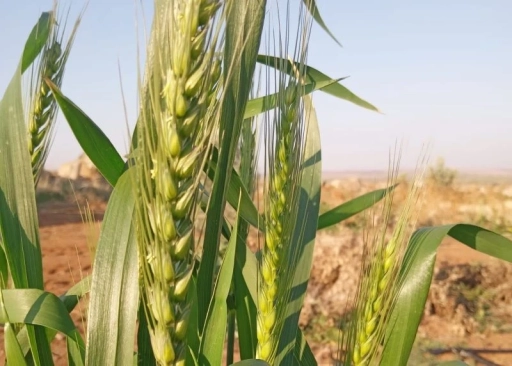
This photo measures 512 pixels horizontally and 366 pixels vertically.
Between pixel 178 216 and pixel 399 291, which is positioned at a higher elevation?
pixel 178 216

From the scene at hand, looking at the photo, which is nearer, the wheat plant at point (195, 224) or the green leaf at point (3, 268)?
the wheat plant at point (195, 224)

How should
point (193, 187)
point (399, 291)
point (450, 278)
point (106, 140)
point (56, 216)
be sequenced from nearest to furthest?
point (193, 187), point (106, 140), point (399, 291), point (450, 278), point (56, 216)

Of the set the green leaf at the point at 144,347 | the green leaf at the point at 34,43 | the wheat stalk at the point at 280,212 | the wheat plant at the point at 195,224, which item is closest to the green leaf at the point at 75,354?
the wheat plant at the point at 195,224

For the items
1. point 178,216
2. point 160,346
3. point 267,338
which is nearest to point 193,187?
point 178,216

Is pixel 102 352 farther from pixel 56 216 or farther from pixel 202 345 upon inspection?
pixel 56 216

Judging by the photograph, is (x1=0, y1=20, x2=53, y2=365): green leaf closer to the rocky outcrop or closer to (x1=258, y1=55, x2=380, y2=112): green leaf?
(x1=258, y1=55, x2=380, y2=112): green leaf

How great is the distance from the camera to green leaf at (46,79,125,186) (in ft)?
2.21

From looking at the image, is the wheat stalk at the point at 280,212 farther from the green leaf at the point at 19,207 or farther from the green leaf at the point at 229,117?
the green leaf at the point at 19,207

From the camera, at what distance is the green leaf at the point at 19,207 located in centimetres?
72

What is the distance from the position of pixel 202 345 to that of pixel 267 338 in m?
0.13

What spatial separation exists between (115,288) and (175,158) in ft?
0.63

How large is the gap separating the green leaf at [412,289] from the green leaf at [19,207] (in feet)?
1.60

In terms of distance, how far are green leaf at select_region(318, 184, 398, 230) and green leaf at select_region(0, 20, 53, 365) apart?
50cm

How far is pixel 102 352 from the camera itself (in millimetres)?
607
